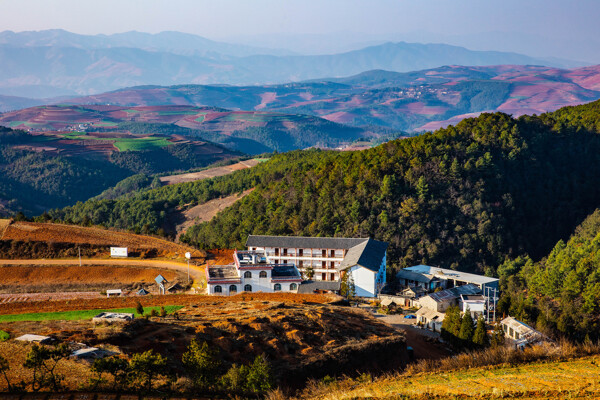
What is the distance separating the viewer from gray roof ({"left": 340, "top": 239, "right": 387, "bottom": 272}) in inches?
1850

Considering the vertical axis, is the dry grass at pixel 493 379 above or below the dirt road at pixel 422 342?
above

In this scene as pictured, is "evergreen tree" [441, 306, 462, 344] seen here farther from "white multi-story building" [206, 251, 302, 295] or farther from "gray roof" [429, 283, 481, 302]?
"white multi-story building" [206, 251, 302, 295]

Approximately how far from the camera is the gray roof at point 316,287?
44531 millimetres

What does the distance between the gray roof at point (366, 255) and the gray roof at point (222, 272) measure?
32.3ft

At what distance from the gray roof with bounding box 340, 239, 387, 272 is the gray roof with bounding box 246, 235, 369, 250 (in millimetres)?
1118

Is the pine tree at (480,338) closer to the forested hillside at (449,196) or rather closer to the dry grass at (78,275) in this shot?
the dry grass at (78,275)

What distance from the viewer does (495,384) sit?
719 inches

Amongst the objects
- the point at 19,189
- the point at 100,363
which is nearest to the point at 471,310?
the point at 100,363

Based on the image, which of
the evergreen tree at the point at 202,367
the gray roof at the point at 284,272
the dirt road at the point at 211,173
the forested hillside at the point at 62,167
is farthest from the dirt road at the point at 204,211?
the evergreen tree at the point at 202,367

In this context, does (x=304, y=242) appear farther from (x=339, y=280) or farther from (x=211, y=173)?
(x=211, y=173)

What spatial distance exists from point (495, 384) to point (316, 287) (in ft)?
89.1

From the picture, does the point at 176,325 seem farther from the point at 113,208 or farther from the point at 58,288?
the point at 113,208

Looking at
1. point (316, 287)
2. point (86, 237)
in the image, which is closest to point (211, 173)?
point (86, 237)

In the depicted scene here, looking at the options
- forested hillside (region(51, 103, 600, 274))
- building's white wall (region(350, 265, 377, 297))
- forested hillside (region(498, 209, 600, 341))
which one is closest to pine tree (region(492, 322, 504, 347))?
forested hillside (region(498, 209, 600, 341))
